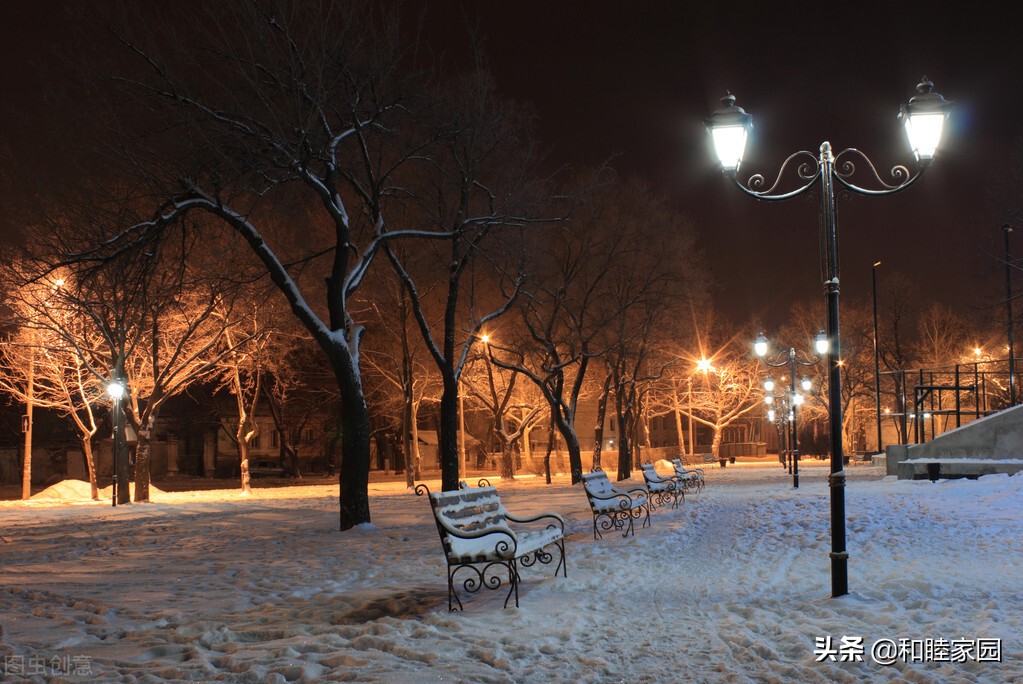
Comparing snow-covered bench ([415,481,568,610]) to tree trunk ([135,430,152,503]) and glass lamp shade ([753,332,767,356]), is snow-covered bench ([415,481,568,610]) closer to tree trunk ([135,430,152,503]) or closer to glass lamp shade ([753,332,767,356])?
glass lamp shade ([753,332,767,356])

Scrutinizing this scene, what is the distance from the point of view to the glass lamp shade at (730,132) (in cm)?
855

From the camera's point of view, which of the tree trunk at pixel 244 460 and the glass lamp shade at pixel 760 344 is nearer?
the glass lamp shade at pixel 760 344

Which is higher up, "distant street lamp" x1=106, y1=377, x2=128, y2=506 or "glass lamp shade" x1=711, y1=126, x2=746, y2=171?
"glass lamp shade" x1=711, y1=126, x2=746, y2=171

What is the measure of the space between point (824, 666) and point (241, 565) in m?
7.23

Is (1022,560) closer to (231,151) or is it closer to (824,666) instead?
(824,666)

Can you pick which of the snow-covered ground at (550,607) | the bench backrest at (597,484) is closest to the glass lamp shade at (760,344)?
the snow-covered ground at (550,607)

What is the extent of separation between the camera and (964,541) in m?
11.1

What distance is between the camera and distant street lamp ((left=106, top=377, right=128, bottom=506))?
23266mm

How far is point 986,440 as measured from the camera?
2011cm

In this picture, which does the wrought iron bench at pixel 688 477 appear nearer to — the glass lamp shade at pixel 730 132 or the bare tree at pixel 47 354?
the glass lamp shade at pixel 730 132

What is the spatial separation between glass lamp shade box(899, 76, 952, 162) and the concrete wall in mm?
13626

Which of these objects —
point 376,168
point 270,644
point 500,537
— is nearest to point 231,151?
point 376,168

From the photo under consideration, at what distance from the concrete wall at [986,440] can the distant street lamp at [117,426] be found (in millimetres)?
20368

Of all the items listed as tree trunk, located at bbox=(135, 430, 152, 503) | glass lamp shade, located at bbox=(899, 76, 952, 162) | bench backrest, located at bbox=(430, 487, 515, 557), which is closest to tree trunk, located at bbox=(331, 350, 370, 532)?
bench backrest, located at bbox=(430, 487, 515, 557)
